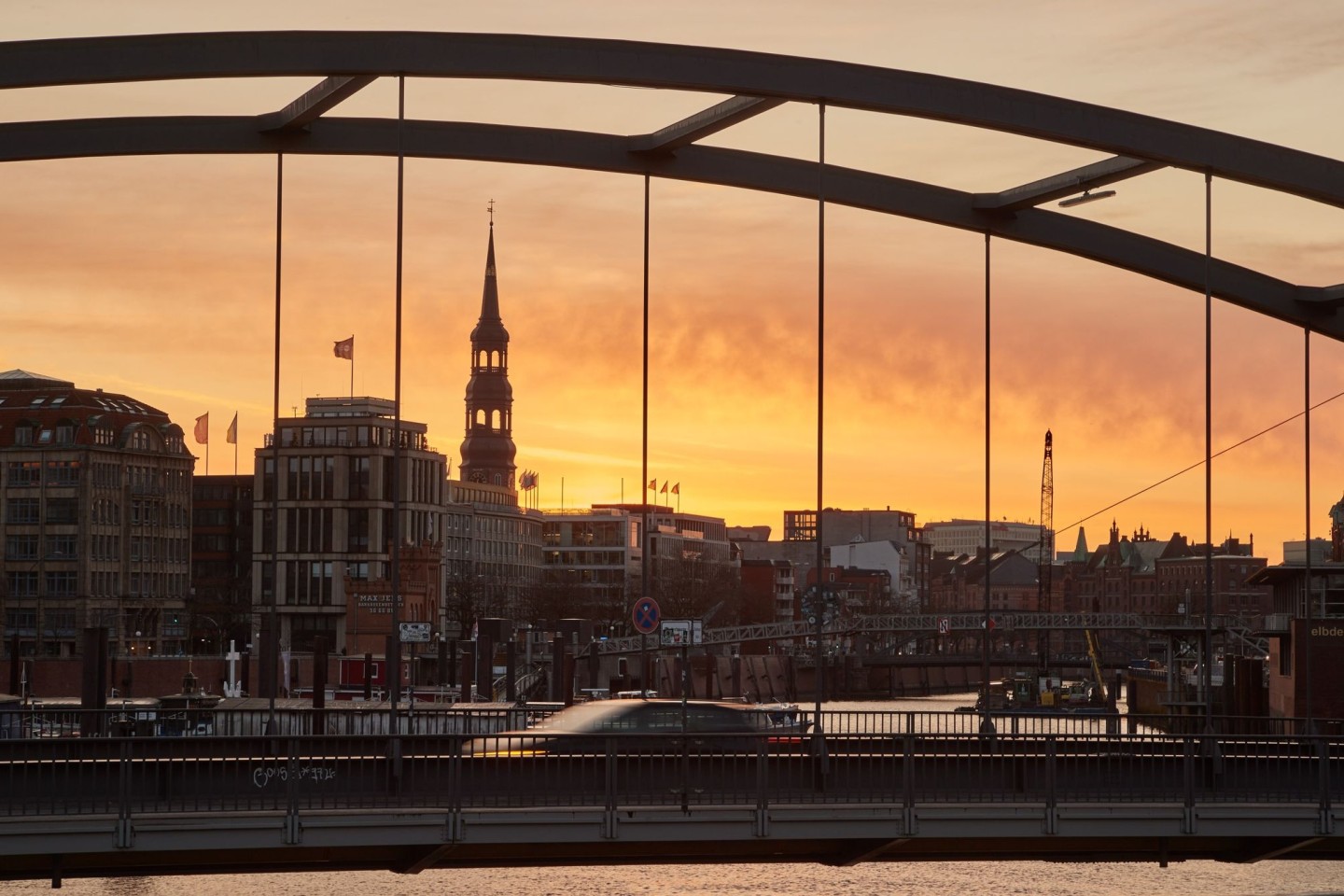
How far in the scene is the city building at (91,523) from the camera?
102000 millimetres

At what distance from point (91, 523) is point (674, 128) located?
87601 millimetres

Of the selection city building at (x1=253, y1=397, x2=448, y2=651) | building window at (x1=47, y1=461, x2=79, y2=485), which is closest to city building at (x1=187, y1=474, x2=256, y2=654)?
city building at (x1=253, y1=397, x2=448, y2=651)

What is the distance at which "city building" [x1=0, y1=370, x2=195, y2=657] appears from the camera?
10200 cm

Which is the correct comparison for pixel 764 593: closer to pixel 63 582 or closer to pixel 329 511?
pixel 329 511

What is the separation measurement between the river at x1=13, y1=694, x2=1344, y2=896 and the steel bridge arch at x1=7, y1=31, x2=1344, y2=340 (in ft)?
63.0

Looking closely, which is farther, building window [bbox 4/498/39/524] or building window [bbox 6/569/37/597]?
building window [bbox 4/498/39/524]

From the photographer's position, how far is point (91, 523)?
103 metres

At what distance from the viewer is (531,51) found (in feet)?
63.6

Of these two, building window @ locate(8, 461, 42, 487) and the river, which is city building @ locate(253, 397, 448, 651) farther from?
the river

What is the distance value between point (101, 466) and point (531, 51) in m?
90.0

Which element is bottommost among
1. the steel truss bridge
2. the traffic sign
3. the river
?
the river

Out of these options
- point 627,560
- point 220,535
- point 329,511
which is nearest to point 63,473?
point 329,511

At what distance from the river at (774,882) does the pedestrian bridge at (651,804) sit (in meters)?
20.5

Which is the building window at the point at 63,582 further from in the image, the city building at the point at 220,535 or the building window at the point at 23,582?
the city building at the point at 220,535
